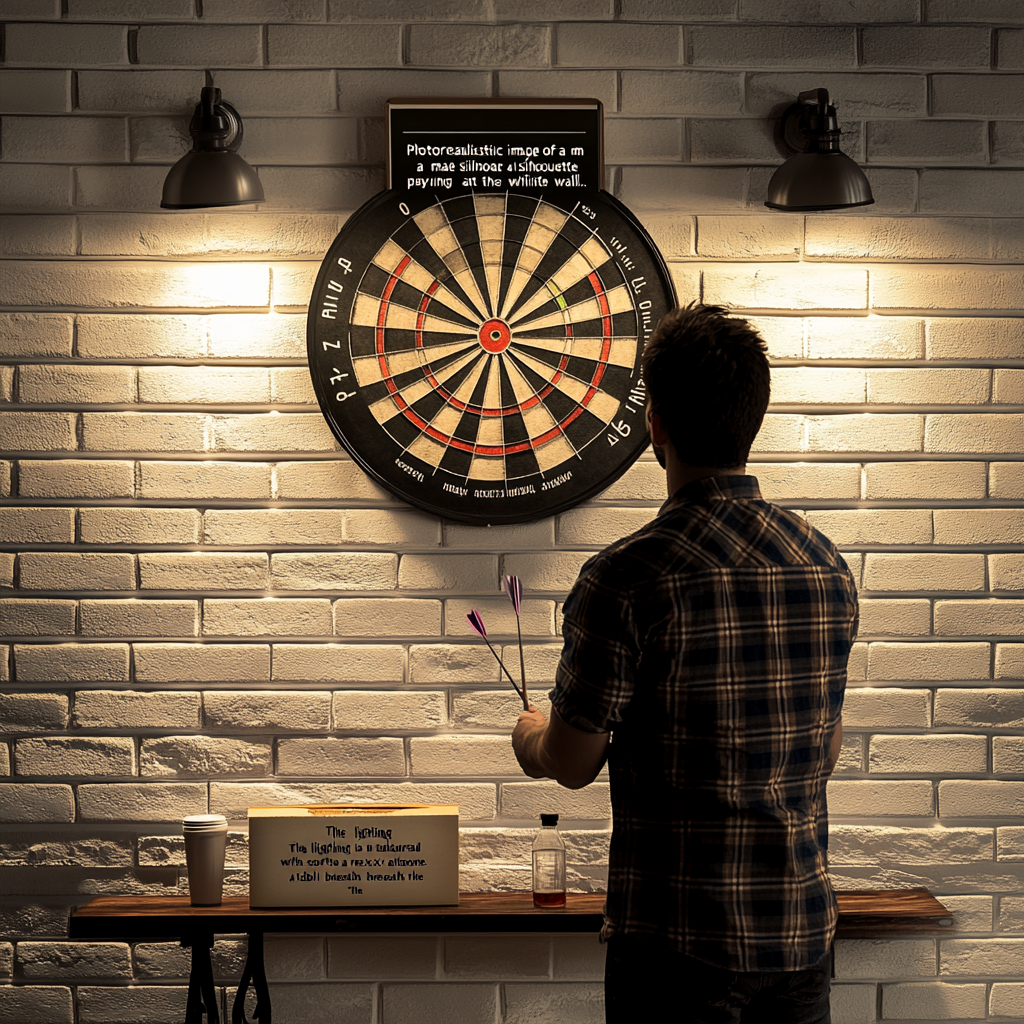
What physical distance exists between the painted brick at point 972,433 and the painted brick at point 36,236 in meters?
1.90

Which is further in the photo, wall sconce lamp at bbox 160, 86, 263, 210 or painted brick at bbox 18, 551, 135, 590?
painted brick at bbox 18, 551, 135, 590

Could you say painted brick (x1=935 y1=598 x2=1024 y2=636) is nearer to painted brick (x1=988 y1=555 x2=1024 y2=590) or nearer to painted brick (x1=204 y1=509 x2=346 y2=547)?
painted brick (x1=988 y1=555 x2=1024 y2=590)

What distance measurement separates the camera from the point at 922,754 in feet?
7.89

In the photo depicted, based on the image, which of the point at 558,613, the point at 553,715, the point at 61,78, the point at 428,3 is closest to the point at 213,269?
the point at 61,78

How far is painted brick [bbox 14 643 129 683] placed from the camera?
2.36 meters

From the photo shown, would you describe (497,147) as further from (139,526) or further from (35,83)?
(139,526)

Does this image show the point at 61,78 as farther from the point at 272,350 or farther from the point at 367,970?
the point at 367,970

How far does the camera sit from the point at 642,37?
240 cm

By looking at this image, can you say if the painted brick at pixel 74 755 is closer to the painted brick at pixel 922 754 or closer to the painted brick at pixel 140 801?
the painted brick at pixel 140 801

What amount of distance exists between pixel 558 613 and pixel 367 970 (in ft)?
2.83

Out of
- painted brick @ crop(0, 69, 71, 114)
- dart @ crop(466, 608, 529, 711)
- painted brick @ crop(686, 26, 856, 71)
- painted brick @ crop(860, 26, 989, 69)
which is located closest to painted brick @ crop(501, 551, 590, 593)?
dart @ crop(466, 608, 529, 711)

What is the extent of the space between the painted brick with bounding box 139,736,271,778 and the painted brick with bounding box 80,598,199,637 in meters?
0.23

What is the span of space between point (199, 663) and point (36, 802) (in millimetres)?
449

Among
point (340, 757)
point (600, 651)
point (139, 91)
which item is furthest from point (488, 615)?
point (139, 91)
